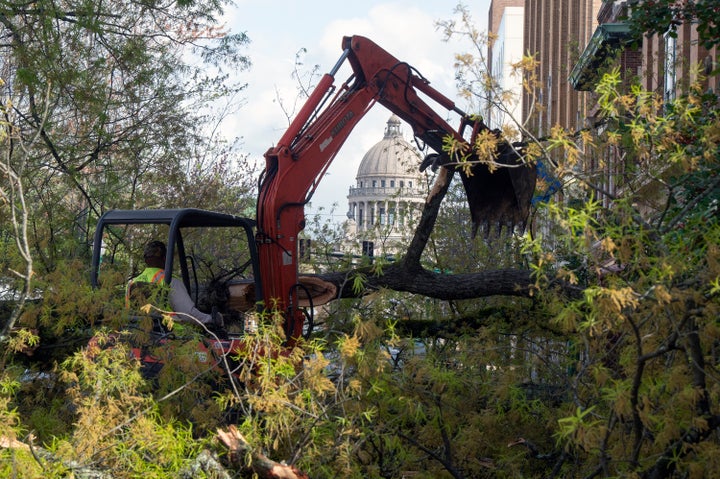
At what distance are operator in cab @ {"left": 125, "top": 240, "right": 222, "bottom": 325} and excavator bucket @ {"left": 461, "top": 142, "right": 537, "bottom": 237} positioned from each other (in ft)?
13.2

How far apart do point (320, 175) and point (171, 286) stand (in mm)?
2468

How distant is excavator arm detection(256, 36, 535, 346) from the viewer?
957 cm

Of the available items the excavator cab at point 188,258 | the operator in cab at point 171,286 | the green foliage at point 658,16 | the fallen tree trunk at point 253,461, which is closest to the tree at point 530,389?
the fallen tree trunk at point 253,461

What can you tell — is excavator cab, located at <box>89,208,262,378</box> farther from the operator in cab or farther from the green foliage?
the green foliage

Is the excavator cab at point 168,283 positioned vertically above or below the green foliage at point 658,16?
below

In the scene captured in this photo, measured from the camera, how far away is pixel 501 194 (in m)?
11.6

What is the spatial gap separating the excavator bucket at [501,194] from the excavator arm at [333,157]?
11mm

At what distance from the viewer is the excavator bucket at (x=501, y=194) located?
11.4m

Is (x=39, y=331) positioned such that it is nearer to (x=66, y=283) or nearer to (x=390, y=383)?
(x=66, y=283)

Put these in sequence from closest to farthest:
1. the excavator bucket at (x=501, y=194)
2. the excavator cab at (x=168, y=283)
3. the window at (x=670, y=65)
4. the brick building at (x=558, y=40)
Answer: the excavator cab at (x=168, y=283) → the excavator bucket at (x=501, y=194) → the window at (x=670, y=65) → the brick building at (x=558, y=40)

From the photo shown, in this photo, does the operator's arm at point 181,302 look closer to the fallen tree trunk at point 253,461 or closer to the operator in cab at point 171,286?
the operator in cab at point 171,286

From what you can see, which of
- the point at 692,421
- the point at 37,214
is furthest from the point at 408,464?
the point at 37,214

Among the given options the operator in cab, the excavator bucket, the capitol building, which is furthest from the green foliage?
the operator in cab

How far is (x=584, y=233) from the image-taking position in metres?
4.69
